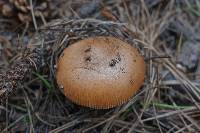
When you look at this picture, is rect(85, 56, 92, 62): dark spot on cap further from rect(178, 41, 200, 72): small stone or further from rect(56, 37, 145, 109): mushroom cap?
rect(178, 41, 200, 72): small stone

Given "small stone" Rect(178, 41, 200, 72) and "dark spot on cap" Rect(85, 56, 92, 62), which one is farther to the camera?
"small stone" Rect(178, 41, 200, 72)

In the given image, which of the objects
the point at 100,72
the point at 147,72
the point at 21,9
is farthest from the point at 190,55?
the point at 21,9

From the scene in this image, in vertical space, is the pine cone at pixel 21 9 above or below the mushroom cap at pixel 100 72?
above

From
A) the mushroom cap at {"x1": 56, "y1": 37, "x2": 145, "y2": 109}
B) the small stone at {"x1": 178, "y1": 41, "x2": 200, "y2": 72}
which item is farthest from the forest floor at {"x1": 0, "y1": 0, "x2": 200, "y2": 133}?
the mushroom cap at {"x1": 56, "y1": 37, "x2": 145, "y2": 109}

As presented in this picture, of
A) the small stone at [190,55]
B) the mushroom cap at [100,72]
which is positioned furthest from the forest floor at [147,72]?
the mushroom cap at [100,72]

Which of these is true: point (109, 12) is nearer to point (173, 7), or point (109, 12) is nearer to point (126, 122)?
point (173, 7)

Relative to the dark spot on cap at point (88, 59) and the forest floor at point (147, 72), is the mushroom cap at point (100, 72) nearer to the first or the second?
the dark spot on cap at point (88, 59)

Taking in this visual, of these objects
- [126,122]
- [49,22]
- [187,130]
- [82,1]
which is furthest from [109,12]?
[187,130]
